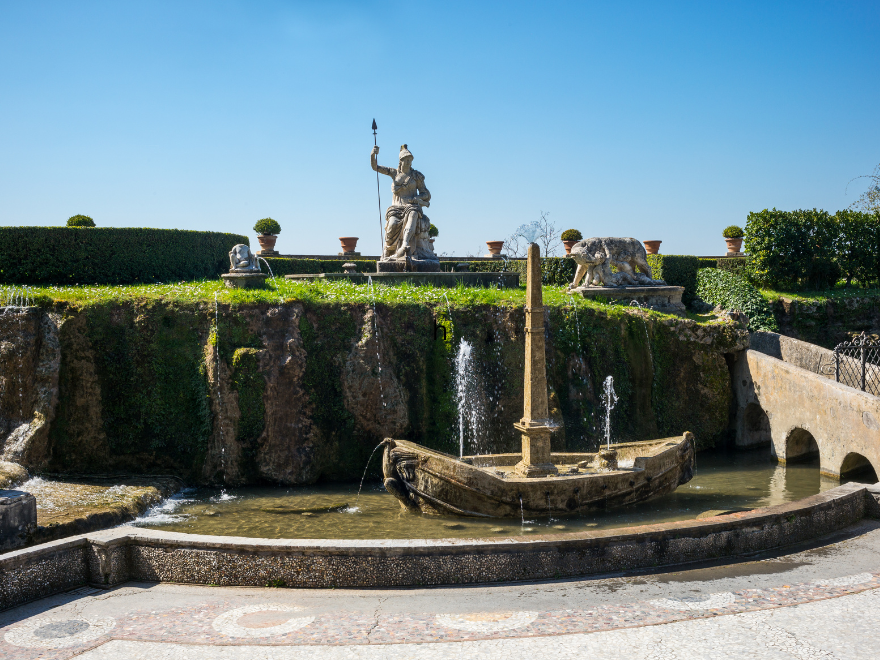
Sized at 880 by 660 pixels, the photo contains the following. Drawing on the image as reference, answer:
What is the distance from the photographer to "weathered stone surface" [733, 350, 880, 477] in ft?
44.7

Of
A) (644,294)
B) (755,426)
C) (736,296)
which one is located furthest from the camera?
(736,296)

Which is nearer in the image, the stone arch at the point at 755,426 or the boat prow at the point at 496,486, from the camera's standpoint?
the boat prow at the point at 496,486

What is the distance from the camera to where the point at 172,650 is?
549 cm

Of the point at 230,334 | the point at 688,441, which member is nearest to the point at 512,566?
the point at 688,441

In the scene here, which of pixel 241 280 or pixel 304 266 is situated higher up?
pixel 304 266

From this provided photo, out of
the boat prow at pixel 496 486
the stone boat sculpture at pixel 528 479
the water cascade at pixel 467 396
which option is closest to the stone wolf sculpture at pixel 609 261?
the water cascade at pixel 467 396

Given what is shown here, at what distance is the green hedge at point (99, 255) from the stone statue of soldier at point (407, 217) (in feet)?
19.7

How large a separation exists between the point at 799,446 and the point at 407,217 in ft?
37.2

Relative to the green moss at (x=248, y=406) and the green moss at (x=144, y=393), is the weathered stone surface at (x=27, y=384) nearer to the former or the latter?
the green moss at (x=144, y=393)

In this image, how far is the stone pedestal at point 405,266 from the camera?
19.6m

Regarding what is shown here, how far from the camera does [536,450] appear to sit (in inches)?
439

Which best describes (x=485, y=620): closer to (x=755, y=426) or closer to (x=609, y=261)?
(x=755, y=426)

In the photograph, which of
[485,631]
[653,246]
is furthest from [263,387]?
[653,246]

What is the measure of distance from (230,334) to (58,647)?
9.48 meters
